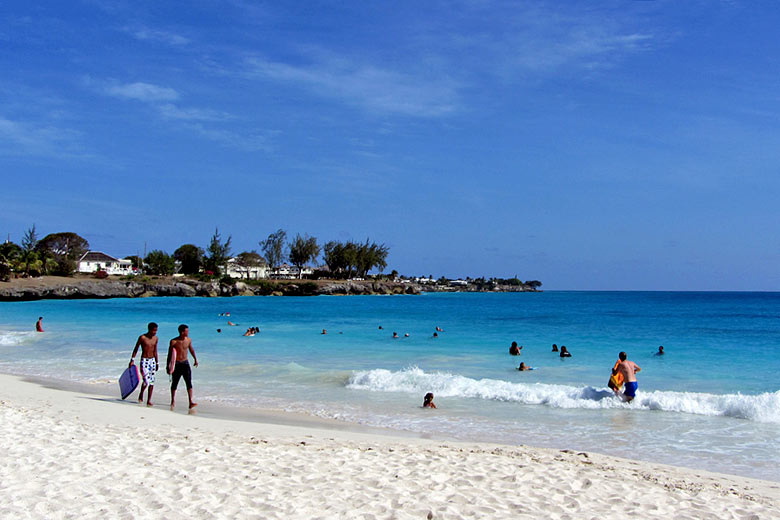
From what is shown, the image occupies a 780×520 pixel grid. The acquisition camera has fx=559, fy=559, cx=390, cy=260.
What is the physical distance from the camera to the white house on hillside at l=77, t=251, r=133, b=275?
109062 mm

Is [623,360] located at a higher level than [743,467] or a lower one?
higher

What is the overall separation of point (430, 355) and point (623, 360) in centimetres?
1079

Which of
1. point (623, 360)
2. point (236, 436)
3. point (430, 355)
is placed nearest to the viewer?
point (236, 436)

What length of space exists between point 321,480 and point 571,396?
8937 mm

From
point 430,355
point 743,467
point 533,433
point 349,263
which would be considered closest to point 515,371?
point 430,355

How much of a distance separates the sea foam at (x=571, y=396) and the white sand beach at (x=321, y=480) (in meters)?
5.08

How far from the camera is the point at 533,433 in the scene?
10430 mm

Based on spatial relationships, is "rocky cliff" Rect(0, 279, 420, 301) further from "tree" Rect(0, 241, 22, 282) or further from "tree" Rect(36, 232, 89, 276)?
"tree" Rect(36, 232, 89, 276)

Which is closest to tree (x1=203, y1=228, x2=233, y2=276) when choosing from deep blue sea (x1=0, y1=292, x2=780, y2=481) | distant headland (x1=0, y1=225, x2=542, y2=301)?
distant headland (x1=0, y1=225, x2=542, y2=301)

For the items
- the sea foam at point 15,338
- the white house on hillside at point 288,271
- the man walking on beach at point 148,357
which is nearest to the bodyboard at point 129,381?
the man walking on beach at point 148,357

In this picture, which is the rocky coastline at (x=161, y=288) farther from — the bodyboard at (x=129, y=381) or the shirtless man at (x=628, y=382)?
the shirtless man at (x=628, y=382)

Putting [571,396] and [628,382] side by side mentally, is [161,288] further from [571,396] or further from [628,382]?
[628,382]

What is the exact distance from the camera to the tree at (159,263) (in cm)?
10669

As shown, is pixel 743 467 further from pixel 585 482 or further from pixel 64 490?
pixel 64 490
